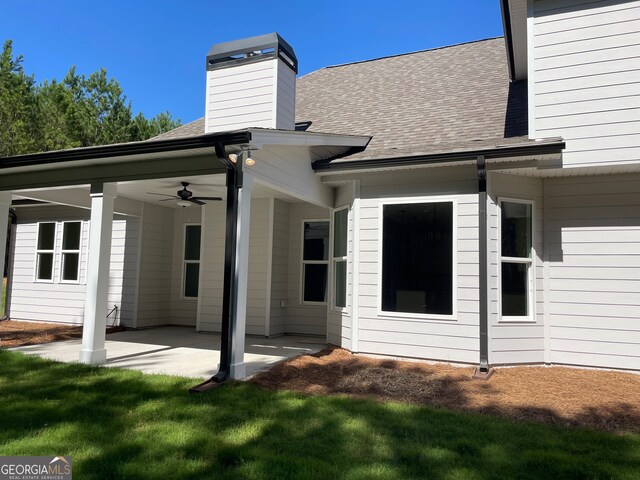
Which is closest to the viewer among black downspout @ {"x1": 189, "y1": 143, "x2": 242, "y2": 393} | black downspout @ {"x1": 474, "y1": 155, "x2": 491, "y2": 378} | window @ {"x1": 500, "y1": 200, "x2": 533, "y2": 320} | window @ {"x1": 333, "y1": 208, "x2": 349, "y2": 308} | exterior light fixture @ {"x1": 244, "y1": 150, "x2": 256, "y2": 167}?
exterior light fixture @ {"x1": 244, "y1": 150, "x2": 256, "y2": 167}

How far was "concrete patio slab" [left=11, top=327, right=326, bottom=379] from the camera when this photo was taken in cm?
619

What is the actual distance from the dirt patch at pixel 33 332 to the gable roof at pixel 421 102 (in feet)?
16.7

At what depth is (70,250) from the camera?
1087 centimetres

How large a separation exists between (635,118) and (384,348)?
4.72 m

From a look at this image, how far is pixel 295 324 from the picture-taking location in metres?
9.26

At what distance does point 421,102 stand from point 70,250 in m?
8.97

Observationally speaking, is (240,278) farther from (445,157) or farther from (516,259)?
(516,259)

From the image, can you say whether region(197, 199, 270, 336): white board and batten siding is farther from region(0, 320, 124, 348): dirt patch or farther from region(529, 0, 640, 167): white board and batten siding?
region(529, 0, 640, 167): white board and batten siding

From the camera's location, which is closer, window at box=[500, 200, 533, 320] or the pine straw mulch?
the pine straw mulch

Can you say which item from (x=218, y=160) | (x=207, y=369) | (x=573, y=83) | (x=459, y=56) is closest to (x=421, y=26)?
(x=459, y=56)

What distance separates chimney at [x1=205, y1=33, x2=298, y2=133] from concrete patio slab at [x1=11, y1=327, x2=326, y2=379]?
394cm

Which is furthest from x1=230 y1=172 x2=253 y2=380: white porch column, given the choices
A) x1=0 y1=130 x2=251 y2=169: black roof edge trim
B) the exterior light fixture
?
x1=0 y1=130 x2=251 y2=169: black roof edge trim

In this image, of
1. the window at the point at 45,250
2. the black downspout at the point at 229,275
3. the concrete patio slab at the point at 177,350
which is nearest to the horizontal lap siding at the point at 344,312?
the concrete patio slab at the point at 177,350

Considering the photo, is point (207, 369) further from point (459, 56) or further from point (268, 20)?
point (268, 20)
